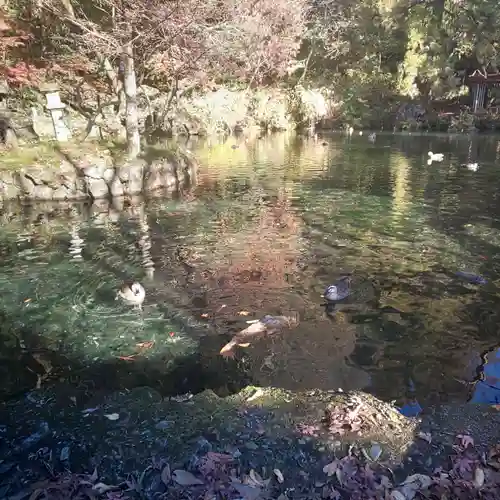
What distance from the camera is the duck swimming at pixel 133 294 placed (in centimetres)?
607

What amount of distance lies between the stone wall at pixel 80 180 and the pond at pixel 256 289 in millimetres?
574

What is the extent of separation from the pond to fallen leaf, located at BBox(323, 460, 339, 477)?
52.7 inches

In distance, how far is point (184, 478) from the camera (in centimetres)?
310

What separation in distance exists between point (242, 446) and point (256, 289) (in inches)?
138

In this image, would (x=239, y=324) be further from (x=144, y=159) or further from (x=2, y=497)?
(x=144, y=159)

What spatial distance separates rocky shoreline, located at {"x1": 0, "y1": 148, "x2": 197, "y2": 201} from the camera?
12.6 metres

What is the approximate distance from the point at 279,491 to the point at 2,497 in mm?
1854

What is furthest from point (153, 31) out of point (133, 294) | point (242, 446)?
point (242, 446)

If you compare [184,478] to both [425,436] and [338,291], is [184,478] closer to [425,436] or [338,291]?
[425,436]

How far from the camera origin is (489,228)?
9.67m

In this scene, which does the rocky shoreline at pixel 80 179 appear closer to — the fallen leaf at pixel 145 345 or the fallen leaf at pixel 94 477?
the fallen leaf at pixel 145 345

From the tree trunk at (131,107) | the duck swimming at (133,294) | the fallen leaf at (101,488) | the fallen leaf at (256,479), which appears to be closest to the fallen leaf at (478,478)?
the fallen leaf at (256,479)

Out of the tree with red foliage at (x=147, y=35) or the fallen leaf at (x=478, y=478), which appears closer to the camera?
the fallen leaf at (x=478, y=478)

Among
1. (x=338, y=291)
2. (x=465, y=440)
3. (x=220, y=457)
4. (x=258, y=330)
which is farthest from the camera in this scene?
(x=338, y=291)
